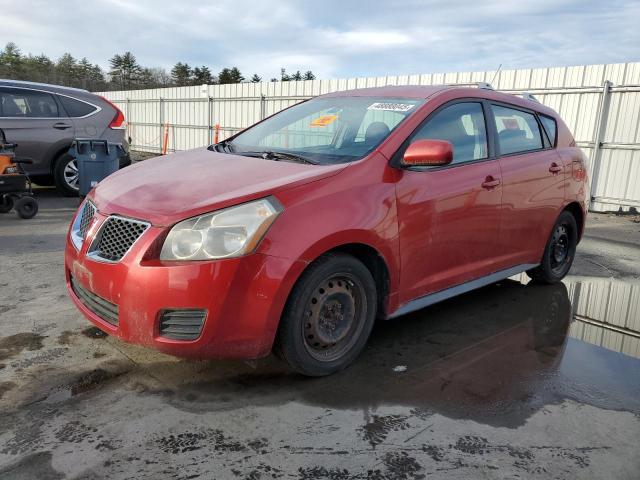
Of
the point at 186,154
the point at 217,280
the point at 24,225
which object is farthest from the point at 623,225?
the point at 24,225

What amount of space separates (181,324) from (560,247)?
399 centimetres

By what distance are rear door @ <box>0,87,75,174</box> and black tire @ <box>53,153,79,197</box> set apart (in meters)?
0.13

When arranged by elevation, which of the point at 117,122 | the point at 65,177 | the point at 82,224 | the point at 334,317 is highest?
the point at 117,122

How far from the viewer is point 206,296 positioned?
Result: 2576 millimetres

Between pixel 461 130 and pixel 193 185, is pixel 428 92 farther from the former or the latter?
pixel 193 185

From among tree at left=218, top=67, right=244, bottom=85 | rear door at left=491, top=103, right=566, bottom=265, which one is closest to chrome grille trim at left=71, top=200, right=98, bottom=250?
rear door at left=491, top=103, right=566, bottom=265

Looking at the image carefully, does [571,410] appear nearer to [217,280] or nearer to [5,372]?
[217,280]

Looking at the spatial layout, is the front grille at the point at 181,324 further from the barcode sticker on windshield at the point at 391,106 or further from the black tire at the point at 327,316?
the barcode sticker on windshield at the point at 391,106

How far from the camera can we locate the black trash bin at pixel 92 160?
8.46 m

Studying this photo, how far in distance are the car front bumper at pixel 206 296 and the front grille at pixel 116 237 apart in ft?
0.18

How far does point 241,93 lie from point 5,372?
1507 cm

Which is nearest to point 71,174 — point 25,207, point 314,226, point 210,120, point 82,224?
point 25,207

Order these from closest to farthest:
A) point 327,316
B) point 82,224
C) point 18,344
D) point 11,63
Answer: point 327,316 < point 82,224 < point 18,344 < point 11,63

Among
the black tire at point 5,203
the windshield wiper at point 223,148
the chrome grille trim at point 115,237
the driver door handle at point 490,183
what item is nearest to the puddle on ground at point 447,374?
the chrome grille trim at point 115,237
